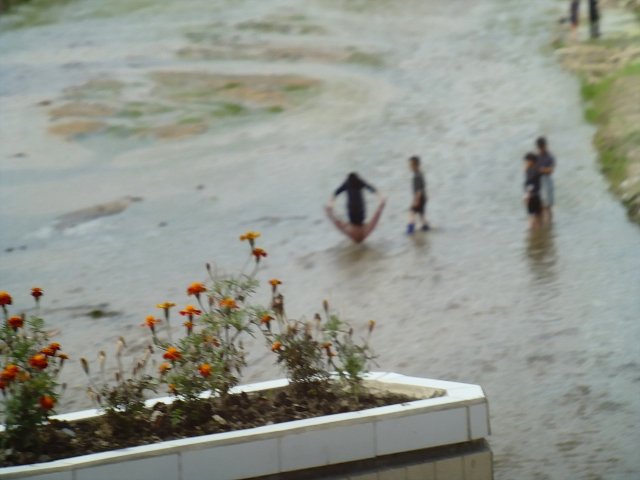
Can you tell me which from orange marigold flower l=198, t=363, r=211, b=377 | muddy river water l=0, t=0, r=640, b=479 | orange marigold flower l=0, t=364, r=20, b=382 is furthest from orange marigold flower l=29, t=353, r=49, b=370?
muddy river water l=0, t=0, r=640, b=479

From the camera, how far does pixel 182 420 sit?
25.7ft

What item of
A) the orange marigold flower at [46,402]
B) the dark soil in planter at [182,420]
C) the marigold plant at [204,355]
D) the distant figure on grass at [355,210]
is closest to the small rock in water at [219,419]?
the dark soil in planter at [182,420]

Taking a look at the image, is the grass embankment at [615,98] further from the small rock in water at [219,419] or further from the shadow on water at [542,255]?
the small rock in water at [219,419]

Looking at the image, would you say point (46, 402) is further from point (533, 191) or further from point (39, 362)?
point (533, 191)

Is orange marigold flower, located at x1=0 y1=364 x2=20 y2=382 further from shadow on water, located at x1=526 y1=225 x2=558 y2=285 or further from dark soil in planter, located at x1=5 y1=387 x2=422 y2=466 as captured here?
shadow on water, located at x1=526 y1=225 x2=558 y2=285

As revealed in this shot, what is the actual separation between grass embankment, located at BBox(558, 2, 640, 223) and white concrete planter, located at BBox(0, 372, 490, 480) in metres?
13.6

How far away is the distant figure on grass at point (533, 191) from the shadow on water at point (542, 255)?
0.79ft

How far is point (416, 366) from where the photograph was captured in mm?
14312

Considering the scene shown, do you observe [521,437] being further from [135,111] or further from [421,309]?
[135,111]

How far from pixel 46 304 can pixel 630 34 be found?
21.4 meters

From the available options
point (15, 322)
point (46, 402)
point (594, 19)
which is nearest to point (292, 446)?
point (46, 402)

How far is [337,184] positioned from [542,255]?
8566mm

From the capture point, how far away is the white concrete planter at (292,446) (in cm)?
730

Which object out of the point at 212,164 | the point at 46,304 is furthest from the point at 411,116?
the point at 46,304
